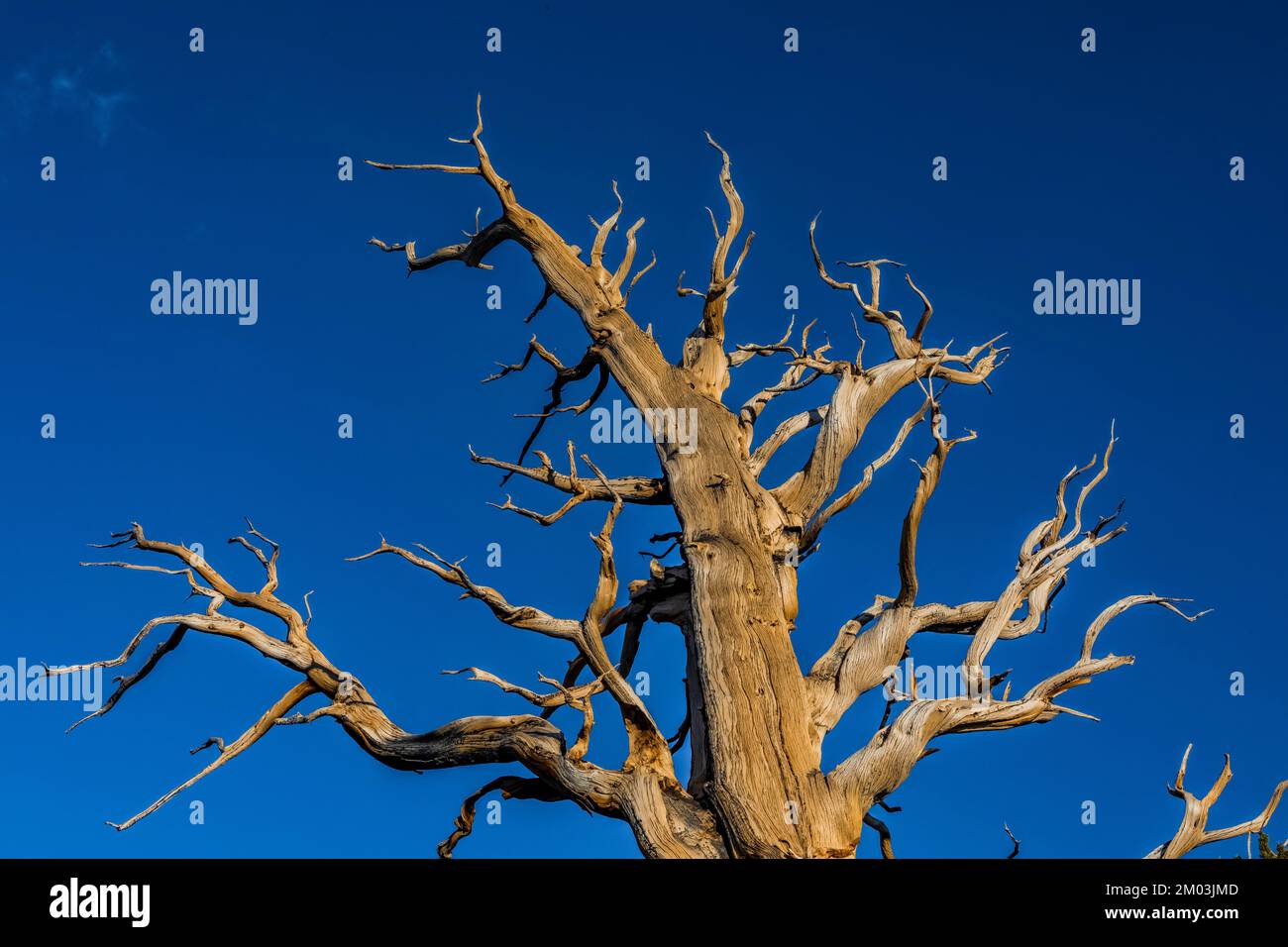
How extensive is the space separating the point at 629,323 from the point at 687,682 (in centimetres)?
315

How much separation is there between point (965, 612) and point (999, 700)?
108cm

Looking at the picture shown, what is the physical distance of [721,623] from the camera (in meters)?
9.52

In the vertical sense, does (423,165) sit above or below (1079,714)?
above

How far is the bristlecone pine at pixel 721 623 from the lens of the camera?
8984 mm

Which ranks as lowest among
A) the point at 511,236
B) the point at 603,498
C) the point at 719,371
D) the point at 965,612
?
the point at 965,612

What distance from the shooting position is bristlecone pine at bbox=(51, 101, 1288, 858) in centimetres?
898
